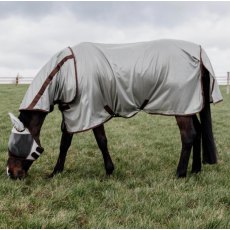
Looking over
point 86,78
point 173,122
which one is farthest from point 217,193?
point 173,122

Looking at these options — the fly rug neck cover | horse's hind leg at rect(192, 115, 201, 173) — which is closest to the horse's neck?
the fly rug neck cover

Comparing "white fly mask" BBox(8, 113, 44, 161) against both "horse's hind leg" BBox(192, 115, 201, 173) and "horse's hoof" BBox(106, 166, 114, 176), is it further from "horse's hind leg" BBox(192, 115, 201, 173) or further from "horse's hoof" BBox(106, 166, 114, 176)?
"horse's hind leg" BBox(192, 115, 201, 173)

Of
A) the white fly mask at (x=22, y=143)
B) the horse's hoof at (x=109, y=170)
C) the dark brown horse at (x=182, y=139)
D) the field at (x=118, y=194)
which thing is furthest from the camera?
the horse's hoof at (x=109, y=170)

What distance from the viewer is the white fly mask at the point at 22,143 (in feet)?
19.5

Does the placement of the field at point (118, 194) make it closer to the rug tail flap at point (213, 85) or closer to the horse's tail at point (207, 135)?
the horse's tail at point (207, 135)

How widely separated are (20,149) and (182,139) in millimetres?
2548

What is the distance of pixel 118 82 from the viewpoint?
6.23 meters

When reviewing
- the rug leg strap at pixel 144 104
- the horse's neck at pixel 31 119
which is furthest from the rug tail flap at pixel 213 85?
the horse's neck at pixel 31 119

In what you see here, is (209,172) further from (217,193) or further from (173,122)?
(173,122)

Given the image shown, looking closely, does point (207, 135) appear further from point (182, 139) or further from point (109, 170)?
point (109, 170)

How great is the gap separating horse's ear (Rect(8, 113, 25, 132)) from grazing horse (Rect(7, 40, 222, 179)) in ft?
0.05

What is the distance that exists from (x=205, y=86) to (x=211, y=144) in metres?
1.00

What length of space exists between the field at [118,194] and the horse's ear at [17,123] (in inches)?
31.4

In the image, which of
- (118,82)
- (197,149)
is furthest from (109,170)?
(197,149)
